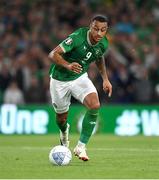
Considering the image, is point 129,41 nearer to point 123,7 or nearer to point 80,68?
point 123,7

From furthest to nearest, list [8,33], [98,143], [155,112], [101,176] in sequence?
[8,33], [155,112], [98,143], [101,176]

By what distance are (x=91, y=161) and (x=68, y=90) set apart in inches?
57.7

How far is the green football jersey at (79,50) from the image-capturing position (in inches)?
481

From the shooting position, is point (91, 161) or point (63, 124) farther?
point (63, 124)

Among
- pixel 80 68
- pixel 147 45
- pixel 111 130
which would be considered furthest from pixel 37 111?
pixel 80 68

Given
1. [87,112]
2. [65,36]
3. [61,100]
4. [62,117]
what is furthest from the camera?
[65,36]

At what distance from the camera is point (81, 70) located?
12.1m

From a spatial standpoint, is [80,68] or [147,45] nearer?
[80,68]

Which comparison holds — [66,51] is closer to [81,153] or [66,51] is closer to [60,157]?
[81,153]

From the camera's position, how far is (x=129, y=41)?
22.7 metres

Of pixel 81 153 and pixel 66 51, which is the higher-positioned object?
pixel 66 51

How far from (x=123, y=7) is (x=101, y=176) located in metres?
15.1

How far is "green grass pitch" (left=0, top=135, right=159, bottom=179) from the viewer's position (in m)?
10.0

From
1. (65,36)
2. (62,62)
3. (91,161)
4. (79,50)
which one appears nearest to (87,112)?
(91,161)
